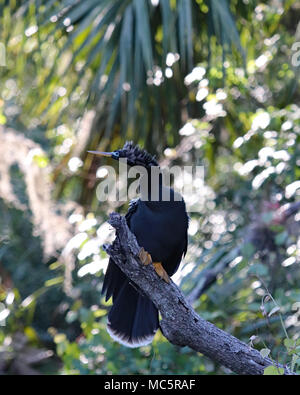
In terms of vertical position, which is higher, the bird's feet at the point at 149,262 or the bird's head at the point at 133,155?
the bird's head at the point at 133,155

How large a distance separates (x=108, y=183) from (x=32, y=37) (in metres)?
1.10

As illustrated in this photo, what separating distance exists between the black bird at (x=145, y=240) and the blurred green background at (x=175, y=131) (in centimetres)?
24

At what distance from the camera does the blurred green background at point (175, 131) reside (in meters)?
3.24

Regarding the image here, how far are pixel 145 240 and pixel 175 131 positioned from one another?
59.0 inches

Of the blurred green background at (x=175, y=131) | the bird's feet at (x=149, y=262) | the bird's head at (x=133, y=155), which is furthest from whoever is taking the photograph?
the blurred green background at (x=175, y=131)

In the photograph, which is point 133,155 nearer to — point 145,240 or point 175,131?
point 145,240

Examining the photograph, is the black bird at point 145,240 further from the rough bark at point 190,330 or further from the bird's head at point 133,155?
the rough bark at point 190,330

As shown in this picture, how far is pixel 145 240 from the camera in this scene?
2.55 metres

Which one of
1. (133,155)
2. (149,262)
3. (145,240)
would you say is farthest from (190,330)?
(133,155)

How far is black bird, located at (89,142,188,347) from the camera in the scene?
2.54 m

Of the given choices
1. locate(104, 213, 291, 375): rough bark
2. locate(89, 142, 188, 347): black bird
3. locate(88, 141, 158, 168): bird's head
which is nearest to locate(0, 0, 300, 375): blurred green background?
locate(89, 142, 188, 347): black bird

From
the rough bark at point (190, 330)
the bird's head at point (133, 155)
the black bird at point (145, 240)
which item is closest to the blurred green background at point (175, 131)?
the black bird at point (145, 240)

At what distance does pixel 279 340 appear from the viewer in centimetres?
296
